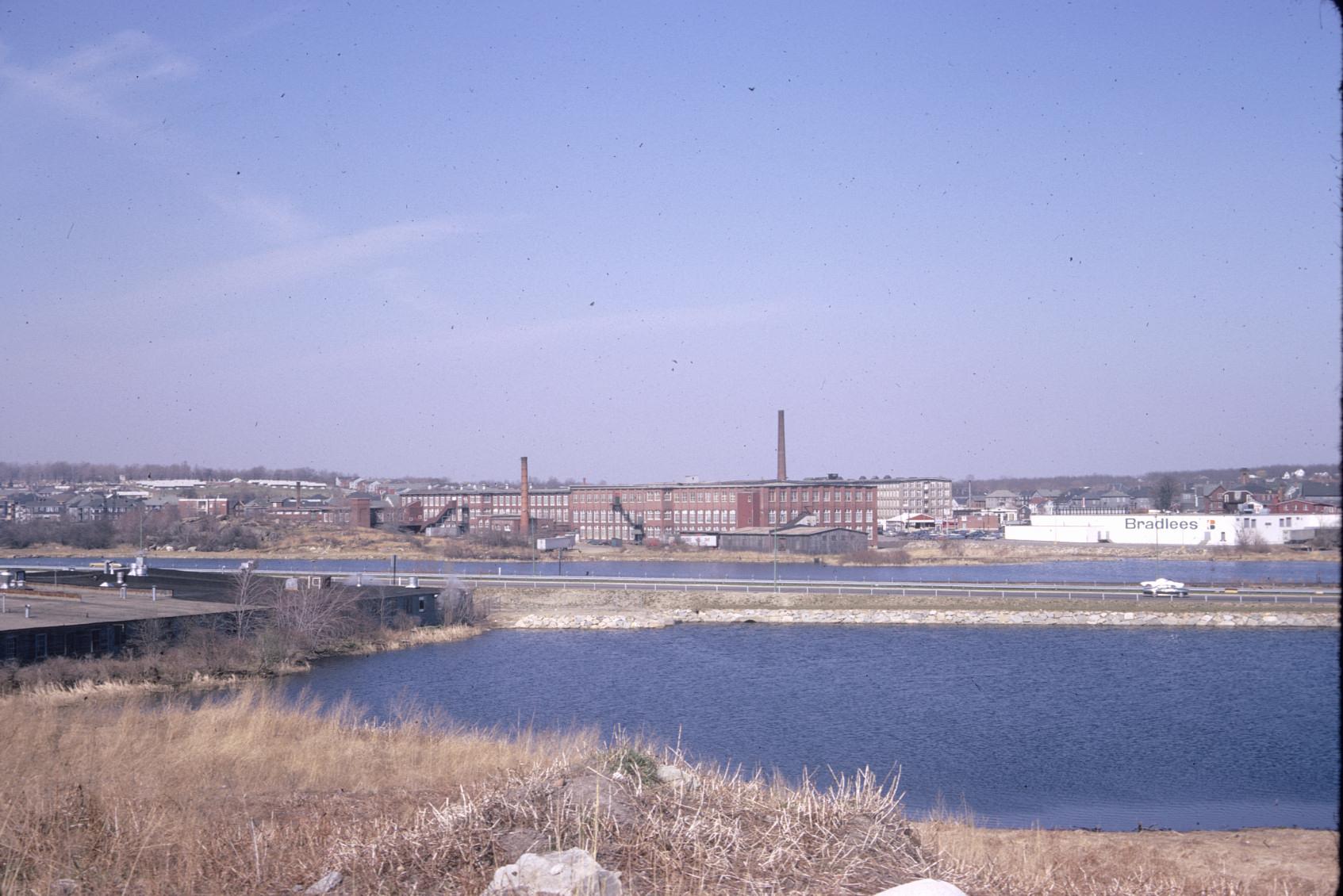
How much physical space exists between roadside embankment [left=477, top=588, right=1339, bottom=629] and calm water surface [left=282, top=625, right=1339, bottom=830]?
54.0 inches

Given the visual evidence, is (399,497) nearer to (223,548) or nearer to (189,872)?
(223,548)

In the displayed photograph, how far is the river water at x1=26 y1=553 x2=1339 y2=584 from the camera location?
5397 cm

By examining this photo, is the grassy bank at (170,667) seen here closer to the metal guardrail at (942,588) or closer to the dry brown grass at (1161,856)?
the metal guardrail at (942,588)

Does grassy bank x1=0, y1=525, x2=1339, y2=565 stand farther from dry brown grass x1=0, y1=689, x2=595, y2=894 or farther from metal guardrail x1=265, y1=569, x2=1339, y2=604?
dry brown grass x1=0, y1=689, x2=595, y2=894

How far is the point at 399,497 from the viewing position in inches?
3807

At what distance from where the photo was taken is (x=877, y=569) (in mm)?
62188

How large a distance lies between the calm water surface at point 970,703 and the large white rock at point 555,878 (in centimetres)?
840

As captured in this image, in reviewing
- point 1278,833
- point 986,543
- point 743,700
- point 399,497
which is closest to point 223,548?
point 399,497

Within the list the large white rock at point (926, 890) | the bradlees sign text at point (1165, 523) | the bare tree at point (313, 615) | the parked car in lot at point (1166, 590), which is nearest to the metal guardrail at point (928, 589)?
the parked car in lot at point (1166, 590)

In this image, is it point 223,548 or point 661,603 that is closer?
point 661,603

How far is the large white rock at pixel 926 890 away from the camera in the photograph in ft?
14.3

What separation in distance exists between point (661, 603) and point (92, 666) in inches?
882

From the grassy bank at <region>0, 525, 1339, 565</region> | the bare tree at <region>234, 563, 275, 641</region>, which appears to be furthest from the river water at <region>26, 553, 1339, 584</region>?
the bare tree at <region>234, 563, 275, 641</region>

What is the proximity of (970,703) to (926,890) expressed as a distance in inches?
766
